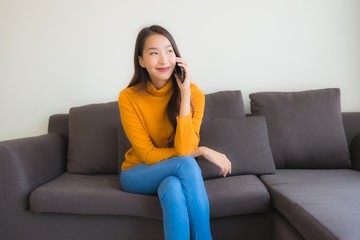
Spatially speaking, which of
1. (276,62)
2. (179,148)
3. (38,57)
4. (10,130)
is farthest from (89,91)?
(276,62)

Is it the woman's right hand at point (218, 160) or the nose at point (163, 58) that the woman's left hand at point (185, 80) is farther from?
the woman's right hand at point (218, 160)

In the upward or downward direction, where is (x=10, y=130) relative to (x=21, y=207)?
upward

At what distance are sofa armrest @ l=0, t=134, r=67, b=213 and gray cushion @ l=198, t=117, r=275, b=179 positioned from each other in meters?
0.90

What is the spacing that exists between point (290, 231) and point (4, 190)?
4.40 feet

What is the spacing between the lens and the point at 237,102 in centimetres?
202

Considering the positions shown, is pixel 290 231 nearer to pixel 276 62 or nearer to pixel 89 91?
pixel 276 62

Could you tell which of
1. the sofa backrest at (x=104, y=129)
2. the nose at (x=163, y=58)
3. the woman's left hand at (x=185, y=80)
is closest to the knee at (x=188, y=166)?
the woman's left hand at (x=185, y=80)

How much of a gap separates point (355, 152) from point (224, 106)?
0.84 meters

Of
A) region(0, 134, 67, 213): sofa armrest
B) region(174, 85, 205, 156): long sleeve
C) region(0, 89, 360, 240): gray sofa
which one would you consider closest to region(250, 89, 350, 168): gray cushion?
region(0, 89, 360, 240): gray sofa

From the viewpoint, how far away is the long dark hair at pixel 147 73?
5.05 ft

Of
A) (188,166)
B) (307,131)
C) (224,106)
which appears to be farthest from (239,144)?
(188,166)

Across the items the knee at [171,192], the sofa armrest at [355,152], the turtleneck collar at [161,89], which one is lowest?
the sofa armrest at [355,152]

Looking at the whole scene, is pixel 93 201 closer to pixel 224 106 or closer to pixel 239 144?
pixel 239 144

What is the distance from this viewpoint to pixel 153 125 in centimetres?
159
